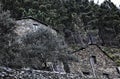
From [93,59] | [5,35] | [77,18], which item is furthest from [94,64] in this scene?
[77,18]

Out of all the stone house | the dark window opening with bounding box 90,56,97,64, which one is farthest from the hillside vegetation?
the dark window opening with bounding box 90,56,97,64

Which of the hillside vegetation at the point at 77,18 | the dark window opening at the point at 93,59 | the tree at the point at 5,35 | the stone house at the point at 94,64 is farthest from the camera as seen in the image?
the hillside vegetation at the point at 77,18

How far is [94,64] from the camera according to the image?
25734 millimetres

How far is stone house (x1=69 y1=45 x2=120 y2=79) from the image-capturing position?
24.1m

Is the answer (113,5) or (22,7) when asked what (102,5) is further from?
(22,7)

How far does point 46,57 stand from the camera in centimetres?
1703

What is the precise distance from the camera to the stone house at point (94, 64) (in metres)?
24.1

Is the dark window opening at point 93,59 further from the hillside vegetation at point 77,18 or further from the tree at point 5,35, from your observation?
the tree at point 5,35

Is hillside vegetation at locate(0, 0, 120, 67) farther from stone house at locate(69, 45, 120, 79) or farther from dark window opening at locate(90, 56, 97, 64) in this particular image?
dark window opening at locate(90, 56, 97, 64)

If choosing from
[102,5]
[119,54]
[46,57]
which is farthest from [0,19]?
[102,5]

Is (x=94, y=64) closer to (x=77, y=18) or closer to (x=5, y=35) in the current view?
(x=5, y=35)

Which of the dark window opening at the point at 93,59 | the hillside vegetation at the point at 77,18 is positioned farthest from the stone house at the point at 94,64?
the hillside vegetation at the point at 77,18

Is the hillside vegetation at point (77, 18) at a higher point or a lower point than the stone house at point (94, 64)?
higher

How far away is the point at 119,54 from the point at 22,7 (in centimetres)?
1883
